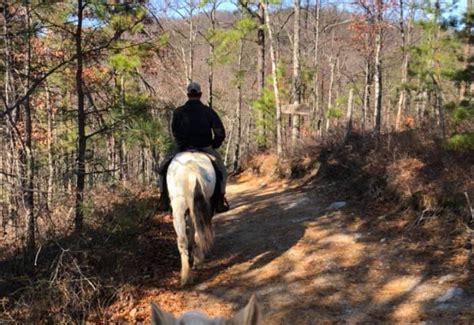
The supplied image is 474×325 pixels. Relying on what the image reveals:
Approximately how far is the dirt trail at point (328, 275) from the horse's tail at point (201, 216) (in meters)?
0.56

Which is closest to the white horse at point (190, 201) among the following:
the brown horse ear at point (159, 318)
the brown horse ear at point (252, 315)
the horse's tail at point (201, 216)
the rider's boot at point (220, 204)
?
the horse's tail at point (201, 216)

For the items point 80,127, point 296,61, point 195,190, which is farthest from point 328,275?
point 296,61

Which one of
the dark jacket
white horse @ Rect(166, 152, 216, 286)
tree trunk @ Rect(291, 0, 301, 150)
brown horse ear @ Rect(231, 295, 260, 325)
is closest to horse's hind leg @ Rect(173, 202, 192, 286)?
white horse @ Rect(166, 152, 216, 286)

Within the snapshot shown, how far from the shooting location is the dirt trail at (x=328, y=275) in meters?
4.75

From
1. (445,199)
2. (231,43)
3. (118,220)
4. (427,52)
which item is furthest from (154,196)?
(231,43)

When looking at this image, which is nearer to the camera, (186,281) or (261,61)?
(186,281)

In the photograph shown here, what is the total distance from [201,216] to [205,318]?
4.19m

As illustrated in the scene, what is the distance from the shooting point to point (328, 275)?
578cm

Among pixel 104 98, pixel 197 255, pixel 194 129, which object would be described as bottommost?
pixel 197 255

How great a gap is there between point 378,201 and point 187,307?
15.2ft

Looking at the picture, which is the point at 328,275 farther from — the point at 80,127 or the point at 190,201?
the point at 80,127

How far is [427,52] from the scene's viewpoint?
1168 cm

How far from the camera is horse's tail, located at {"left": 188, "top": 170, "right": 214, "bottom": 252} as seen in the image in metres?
5.48

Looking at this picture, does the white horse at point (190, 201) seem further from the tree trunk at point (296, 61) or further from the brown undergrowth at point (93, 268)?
the tree trunk at point (296, 61)
